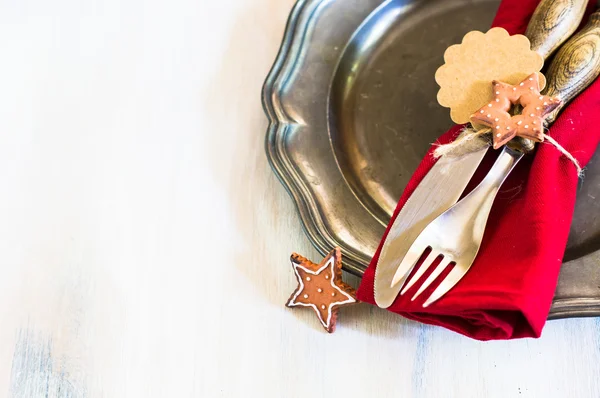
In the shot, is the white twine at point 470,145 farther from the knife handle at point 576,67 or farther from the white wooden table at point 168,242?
the white wooden table at point 168,242

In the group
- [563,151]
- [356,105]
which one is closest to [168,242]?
[356,105]

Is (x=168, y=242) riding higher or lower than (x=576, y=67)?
lower

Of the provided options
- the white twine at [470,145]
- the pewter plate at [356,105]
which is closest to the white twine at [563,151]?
the white twine at [470,145]

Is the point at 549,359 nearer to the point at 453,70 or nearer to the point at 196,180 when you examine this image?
the point at 453,70

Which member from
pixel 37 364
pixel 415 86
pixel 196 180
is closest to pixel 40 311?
pixel 37 364

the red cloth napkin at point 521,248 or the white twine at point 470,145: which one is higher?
the white twine at point 470,145

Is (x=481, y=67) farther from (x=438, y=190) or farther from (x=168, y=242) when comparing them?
(x=168, y=242)

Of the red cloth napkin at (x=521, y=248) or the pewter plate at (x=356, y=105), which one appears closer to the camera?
the red cloth napkin at (x=521, y=248)
